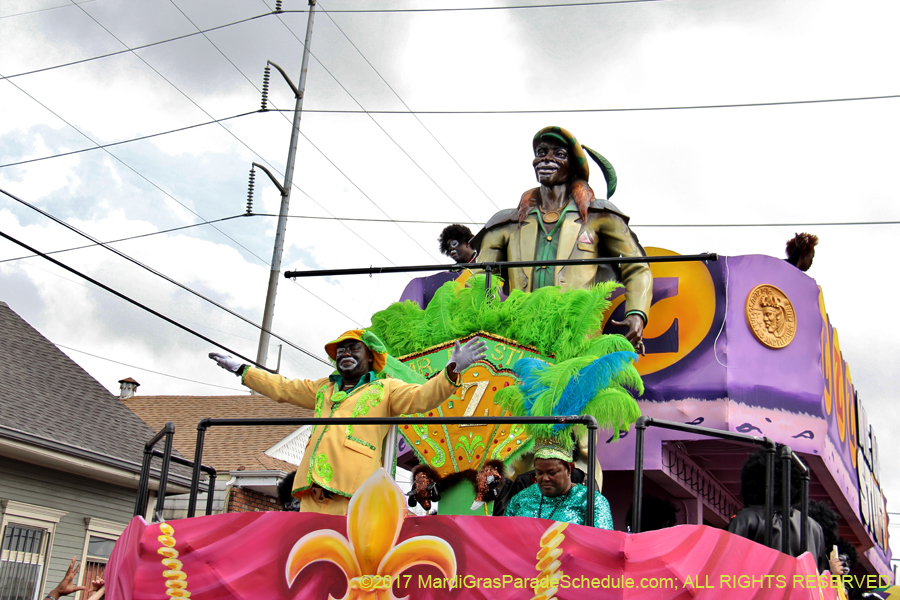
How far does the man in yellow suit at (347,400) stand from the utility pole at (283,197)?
1244cm

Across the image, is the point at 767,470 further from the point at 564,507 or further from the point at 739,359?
the point at 739,359

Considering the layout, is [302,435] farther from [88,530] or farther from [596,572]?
[596,572]

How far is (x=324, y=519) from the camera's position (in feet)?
15.0

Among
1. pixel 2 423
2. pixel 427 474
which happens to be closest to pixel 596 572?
pixel 427 474

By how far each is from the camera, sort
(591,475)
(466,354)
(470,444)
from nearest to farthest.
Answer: (591,475) < (466,354) < (470,444)

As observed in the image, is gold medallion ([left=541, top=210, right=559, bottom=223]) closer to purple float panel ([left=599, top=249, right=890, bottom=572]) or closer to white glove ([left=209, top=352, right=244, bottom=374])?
purple float panel ([left=599, top=249, right=890, bottom=572])

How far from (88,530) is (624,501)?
24.5 ft

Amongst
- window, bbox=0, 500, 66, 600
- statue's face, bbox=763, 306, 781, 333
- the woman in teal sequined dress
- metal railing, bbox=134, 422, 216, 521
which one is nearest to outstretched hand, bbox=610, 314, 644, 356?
statue's face, bbox=763, 306, 781, 333

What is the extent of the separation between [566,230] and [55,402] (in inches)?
320

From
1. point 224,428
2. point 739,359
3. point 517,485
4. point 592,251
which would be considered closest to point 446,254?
point 592,251

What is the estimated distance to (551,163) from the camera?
25.5 feet

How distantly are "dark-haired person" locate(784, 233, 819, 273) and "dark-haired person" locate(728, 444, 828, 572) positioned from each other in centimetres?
296

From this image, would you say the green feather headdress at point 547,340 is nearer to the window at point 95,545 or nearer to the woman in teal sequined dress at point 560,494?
the woman in teal sequined dress at point 560,494

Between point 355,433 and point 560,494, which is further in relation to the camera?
point 355,433
